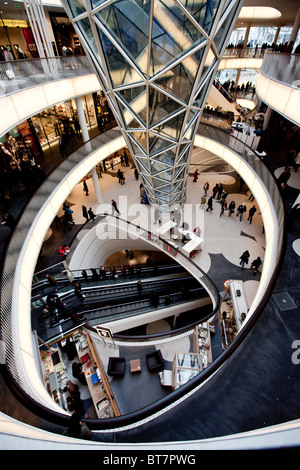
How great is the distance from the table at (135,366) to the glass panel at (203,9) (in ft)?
41.7

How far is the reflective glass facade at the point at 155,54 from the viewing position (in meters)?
6.52

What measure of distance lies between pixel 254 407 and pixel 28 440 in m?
4.48

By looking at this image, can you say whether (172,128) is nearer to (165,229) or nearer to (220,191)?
(165,229)

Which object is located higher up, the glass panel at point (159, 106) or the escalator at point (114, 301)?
the glass panel at point (159, 106)

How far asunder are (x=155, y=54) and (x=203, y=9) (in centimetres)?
169

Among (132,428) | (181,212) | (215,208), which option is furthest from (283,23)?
(132,428)

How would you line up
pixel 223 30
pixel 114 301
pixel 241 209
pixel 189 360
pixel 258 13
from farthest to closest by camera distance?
pixel 258 13, pixel 241 209, pixel 114 301, pixel 189 360, pixel 223 30

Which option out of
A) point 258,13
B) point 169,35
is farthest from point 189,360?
point 258,13

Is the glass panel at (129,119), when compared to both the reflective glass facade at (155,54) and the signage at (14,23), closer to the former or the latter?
the reflective glass facade at (155,54)

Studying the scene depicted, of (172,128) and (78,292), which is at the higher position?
(172,128)

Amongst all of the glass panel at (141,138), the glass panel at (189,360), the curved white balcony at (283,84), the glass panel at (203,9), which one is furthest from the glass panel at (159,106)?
the glass panel at (189,360)

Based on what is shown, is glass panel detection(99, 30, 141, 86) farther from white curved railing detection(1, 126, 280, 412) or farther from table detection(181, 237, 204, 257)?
table detection(181, 237, 204, 257)

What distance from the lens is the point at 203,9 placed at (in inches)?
261

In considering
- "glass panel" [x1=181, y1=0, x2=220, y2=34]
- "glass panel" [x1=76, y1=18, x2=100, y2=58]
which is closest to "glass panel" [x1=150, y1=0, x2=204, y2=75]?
"glass panel" [x1=181, y1=0, x2=220, y2=34]
